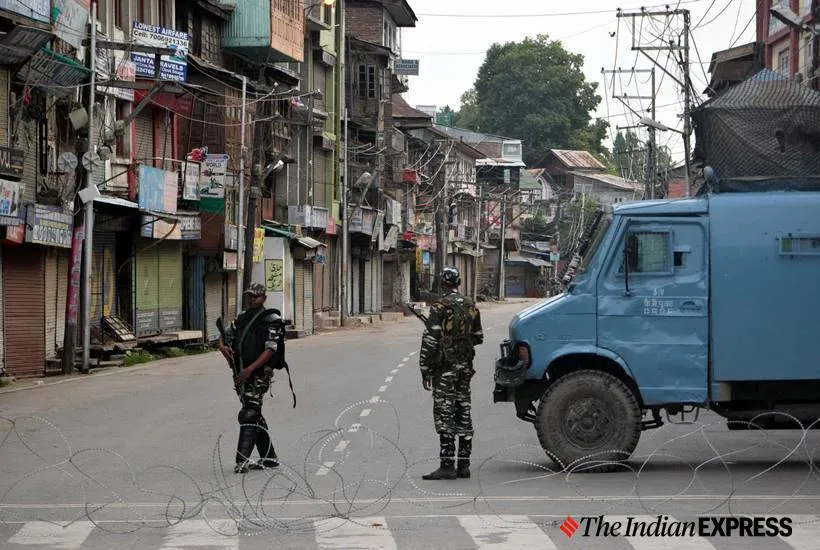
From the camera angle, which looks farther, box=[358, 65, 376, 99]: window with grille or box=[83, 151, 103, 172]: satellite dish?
box=[358, 65, 376, 99]: window with grille

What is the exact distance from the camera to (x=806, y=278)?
42.5 feet

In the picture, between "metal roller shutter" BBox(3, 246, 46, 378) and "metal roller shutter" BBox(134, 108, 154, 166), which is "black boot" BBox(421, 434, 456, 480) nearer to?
"metal roller shutter" BBox(3, 246, 46, 378)

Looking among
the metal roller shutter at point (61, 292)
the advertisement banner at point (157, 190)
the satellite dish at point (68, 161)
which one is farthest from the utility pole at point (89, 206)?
the advertisement banner at point (157, 190)

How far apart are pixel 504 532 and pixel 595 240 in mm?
4829

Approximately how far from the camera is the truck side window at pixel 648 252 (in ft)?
43.2

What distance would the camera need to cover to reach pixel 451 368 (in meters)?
12.5

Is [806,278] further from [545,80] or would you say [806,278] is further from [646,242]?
[545,80]

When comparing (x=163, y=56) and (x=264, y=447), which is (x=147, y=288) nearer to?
(x=163, y=56)

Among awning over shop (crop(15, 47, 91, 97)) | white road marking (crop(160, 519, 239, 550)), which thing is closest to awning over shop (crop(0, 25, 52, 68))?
awning over shop (crop(15, 47, 91, 97))

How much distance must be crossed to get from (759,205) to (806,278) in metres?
0.81

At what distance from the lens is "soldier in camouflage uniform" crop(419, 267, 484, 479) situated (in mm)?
12367

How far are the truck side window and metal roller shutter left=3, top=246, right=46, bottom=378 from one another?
18.4m

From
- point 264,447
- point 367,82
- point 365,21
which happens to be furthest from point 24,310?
point 365,21

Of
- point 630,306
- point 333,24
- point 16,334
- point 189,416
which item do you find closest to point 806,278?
point 630,306
